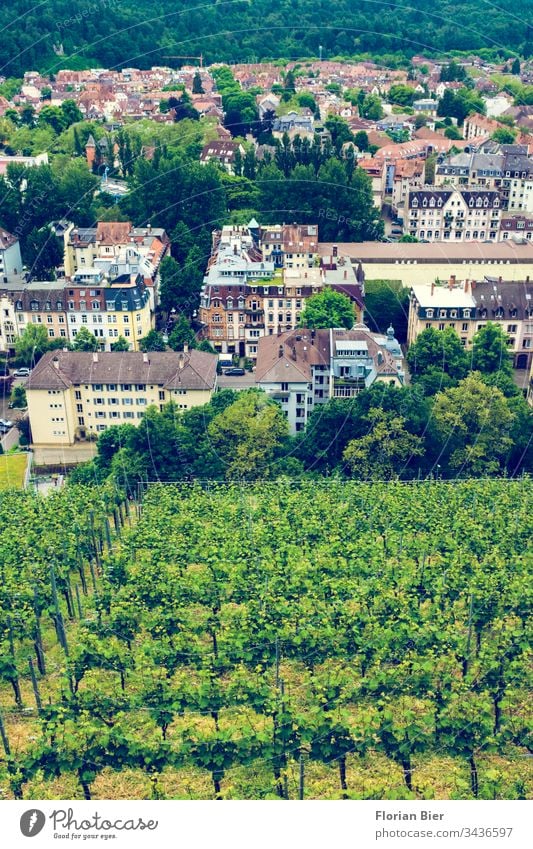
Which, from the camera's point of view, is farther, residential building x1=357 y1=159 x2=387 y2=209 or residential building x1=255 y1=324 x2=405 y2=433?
residential building x1=357 y1=159 x2=387 y2=209

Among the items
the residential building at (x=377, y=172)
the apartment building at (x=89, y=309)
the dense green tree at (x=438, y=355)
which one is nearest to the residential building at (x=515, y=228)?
the residential building at (x=377, y=172)

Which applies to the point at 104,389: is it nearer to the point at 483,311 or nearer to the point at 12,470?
the point at 12,470

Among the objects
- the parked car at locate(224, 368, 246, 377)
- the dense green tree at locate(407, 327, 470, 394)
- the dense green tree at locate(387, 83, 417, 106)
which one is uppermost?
the dense green tree at locate(387, 83, 417, 106)

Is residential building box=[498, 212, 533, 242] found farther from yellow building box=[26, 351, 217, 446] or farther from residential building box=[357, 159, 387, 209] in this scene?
yellow building box=[26, 351, 217, 446]

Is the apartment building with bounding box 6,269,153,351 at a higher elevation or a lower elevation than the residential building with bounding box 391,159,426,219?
lower

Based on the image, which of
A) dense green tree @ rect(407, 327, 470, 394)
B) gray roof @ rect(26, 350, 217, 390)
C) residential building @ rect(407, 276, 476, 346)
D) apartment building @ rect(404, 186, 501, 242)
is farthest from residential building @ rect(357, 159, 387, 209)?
gray roof @ rect(26, 350, 217, 390)

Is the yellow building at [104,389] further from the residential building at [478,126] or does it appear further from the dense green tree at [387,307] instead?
the residential building at [478,126]
